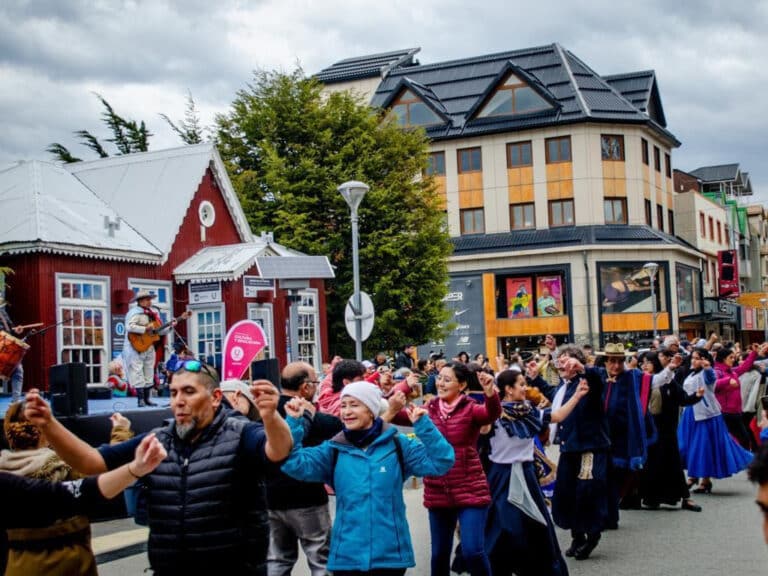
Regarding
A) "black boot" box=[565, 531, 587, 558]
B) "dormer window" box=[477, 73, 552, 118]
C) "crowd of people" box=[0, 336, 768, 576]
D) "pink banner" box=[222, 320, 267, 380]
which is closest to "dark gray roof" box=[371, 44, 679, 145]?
"dormer window" box=[477, 73, 552, 118]

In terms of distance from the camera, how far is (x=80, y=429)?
40.5ft

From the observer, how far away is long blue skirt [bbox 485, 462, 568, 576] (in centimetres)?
766

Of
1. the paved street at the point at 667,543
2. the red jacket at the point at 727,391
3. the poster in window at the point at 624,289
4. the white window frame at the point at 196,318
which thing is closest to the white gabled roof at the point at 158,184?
the white window frame at the point at 196,318

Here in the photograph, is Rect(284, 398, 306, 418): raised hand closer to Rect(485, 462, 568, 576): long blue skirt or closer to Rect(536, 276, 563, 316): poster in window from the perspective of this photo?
Rect(485, 462, 568, 576): long blue skirt

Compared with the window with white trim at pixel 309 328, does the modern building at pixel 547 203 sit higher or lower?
higher

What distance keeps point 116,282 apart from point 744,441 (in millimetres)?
12236

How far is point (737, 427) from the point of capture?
15359mm

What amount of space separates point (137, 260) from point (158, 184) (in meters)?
3.50

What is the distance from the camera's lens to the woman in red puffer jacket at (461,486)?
6879 millimetres

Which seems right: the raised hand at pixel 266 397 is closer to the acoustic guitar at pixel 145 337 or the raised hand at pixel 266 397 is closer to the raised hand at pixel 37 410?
the raised hand at pixel 37 410

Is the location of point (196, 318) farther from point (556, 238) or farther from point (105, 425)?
point (556, 238)

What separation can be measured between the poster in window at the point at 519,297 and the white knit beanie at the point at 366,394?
4427 centimetres

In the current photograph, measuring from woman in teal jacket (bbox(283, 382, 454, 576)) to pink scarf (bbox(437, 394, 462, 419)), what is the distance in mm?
1542

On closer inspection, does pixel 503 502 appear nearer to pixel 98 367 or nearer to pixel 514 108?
pixel 98 367
